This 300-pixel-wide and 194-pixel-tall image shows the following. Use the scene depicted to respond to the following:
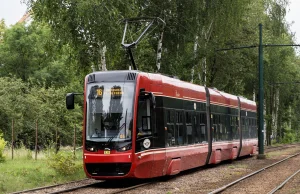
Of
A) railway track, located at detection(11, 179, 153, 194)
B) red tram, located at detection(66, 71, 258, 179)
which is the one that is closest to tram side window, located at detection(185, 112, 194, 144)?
red tram, located at detection(66, 71, 258, 179)

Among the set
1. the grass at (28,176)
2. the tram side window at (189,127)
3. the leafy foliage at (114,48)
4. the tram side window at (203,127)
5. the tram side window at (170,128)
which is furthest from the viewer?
the tram side window at (203,127)

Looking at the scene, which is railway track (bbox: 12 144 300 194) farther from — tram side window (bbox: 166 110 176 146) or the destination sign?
the destination sign

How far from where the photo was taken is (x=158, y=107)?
56.6 feet

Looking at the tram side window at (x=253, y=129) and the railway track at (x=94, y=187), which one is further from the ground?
the tram side window at (x=253, y=129)

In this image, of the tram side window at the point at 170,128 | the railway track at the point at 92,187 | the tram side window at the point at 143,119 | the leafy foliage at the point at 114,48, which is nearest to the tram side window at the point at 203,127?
the tram side window at the point at 170,128

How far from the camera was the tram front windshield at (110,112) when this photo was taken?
1591 centimetres

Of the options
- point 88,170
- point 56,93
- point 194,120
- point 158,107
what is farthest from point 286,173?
point 56,93

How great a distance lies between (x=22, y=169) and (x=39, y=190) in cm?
396

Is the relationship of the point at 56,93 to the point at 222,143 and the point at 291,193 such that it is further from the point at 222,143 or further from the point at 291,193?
the point at 291,193

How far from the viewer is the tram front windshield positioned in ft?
52.2

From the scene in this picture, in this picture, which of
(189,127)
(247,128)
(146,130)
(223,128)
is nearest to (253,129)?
(247,128)

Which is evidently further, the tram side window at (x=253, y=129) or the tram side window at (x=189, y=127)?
the tram side window at (x=253, y=129)

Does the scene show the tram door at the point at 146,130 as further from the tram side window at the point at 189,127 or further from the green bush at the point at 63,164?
the tram side window at the point at 189,127

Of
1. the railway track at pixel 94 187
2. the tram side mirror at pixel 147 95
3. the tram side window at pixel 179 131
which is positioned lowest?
the railway track at pixel 94 187
